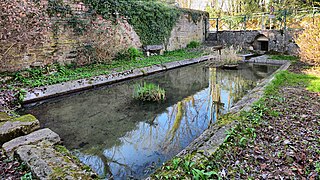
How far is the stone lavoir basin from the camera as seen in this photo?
3.00m

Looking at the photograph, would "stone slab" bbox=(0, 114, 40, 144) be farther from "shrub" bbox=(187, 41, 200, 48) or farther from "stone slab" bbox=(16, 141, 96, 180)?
"shrub" bbox=(187, 41, 200, 48)

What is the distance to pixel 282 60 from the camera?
31.6 ft

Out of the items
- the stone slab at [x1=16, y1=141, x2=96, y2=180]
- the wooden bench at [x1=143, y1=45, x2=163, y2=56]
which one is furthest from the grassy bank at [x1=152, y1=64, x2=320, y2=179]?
the wooden bench at [x1=143, y1=45, x2=163, y2=56]

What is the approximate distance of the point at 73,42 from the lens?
8188 mm

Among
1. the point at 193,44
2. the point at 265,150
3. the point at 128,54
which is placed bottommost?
the point at 265,150

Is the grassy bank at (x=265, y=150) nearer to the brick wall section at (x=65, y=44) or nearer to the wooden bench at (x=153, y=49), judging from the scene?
the brick wall section at (x=65, y=44)

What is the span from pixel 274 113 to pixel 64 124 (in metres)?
3.30

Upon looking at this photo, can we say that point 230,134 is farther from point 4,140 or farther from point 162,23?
point 162,23

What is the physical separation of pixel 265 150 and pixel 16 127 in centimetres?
305

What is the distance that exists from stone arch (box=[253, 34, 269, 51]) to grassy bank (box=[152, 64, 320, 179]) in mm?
10439

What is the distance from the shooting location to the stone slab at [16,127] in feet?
9.89

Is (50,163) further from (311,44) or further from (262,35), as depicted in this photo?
(262,35)

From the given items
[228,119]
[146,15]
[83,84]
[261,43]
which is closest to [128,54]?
[146,15]

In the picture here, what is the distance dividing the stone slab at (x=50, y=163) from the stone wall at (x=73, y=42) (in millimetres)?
4819
